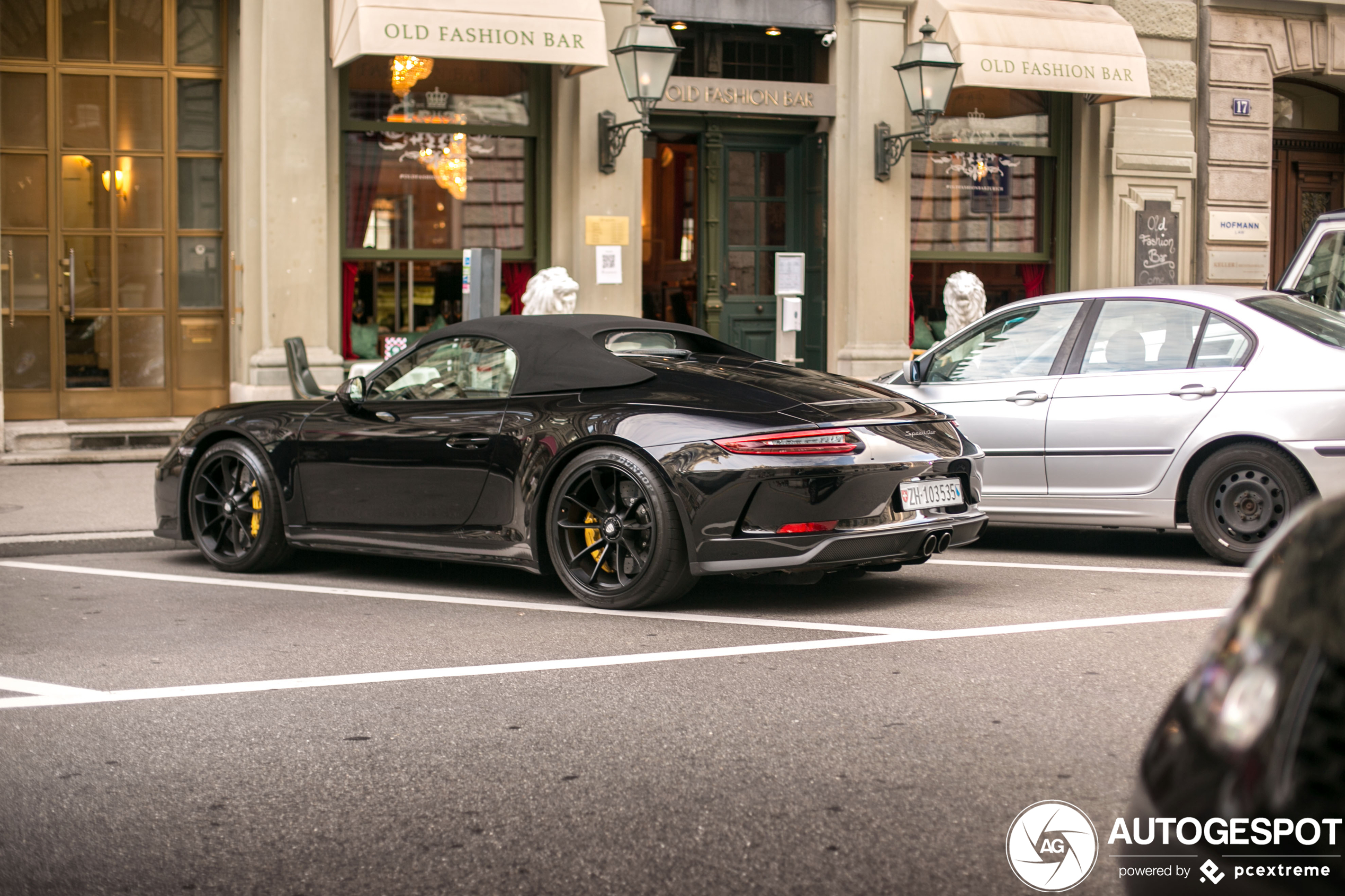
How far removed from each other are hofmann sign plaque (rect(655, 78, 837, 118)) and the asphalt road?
853cm

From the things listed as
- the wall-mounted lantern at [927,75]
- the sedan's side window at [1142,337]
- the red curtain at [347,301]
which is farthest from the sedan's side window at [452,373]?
the wall-mounted lantern at [927,75]

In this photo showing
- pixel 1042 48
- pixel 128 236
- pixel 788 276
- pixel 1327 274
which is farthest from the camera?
pixel 1042 48

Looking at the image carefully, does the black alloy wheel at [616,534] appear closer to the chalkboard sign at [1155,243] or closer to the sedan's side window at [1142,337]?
the sedan's side window at [1142,337]

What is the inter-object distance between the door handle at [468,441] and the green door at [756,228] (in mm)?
8519

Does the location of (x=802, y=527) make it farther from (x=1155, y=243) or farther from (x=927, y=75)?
(x=1155, y=243)

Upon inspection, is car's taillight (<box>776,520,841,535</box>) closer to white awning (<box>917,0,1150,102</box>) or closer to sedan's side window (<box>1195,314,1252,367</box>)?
sedan's side window (<box>1195,314,1252,367</box>)

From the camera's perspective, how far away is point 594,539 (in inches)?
264

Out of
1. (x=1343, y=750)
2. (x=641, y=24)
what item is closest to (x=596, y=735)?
(x=1343, y=750)

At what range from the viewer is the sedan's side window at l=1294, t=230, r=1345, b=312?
9.62m

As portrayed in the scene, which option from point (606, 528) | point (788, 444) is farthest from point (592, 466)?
point (788, 444)

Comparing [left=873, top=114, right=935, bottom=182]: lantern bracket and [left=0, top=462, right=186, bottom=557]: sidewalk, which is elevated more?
[left=873, top=114, right=935, bottom=182]: lantern bracket

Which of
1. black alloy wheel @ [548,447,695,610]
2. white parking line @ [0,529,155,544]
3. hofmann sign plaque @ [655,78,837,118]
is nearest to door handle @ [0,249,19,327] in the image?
white parking line @ [0,529,155,544]

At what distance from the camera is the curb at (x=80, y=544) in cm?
880

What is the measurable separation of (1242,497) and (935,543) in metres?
2.16
